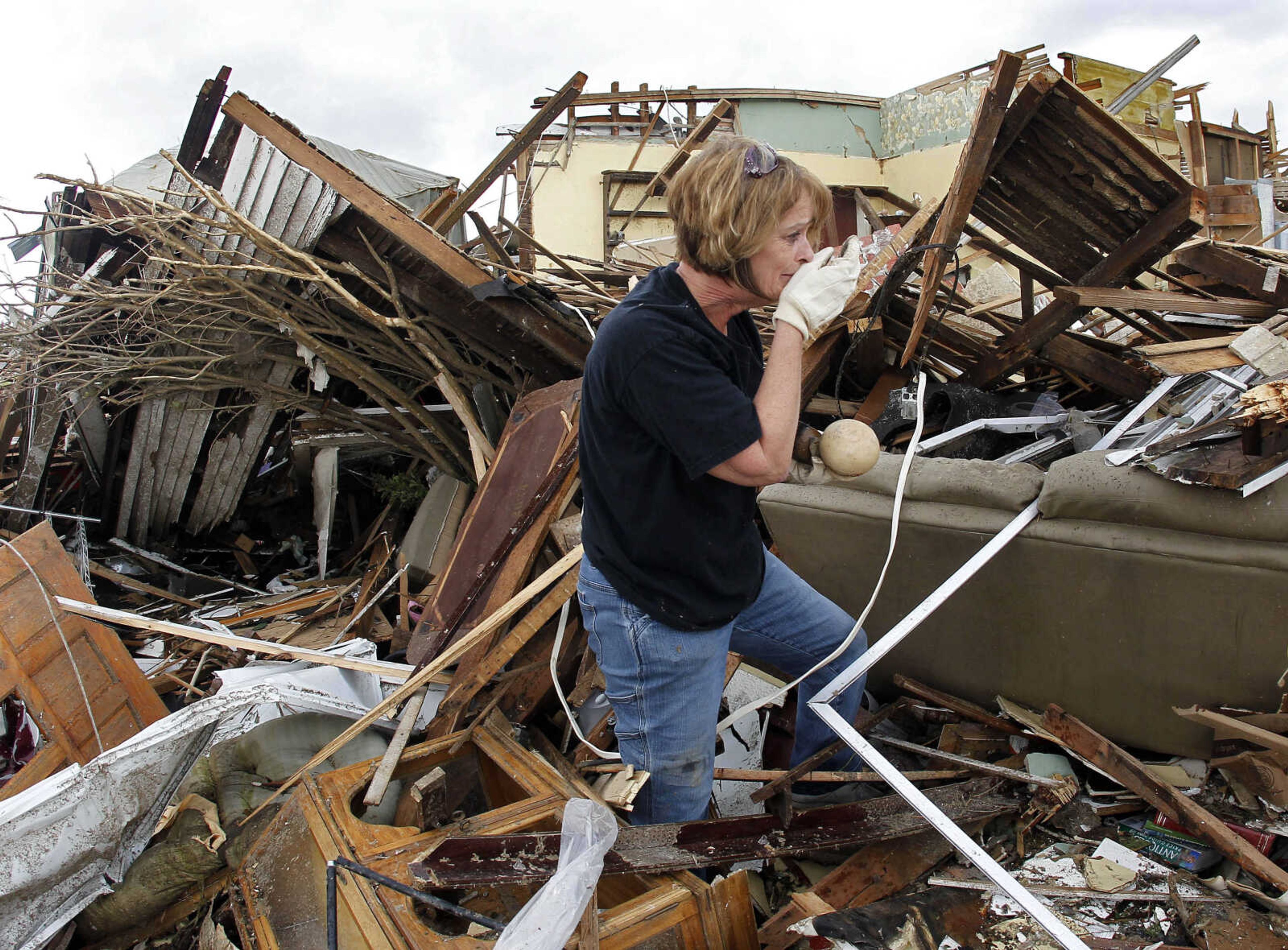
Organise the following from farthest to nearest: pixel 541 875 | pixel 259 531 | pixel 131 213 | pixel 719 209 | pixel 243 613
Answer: pixel 259 531
pixel 243 613
pixel 131 213
pixel 541 875
pixel 719 209

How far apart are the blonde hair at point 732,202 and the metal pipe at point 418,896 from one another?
1.36 metres

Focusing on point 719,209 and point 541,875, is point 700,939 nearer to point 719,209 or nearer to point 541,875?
point 541,875

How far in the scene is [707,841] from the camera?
6.06 feet

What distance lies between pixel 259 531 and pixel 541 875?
5004 mm

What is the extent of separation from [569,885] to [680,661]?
485mm

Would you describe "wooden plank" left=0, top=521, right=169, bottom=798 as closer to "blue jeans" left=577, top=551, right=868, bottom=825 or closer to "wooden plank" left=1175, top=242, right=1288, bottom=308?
"blue jeans" left=577, top=551, right=868, bottom=825

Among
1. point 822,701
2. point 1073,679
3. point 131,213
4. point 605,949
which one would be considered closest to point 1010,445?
point 1073,679

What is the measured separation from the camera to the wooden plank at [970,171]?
8.63 feet

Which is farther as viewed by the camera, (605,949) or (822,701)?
(822,701)

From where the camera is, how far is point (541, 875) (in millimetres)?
1647

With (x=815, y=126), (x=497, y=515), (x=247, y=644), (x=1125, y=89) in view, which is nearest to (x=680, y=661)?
(x=497, y=515)

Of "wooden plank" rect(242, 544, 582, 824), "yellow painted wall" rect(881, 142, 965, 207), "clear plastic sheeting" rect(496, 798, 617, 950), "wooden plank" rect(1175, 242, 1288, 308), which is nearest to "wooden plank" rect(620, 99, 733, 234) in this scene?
"wooden plank" rect(1175, 242, 1288, 308)

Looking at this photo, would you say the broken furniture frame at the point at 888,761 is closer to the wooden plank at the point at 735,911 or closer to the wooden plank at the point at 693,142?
the wooden plank at the point at 735,911

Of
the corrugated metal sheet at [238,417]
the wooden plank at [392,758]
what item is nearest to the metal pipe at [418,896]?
the wooden plank at [392,758]
